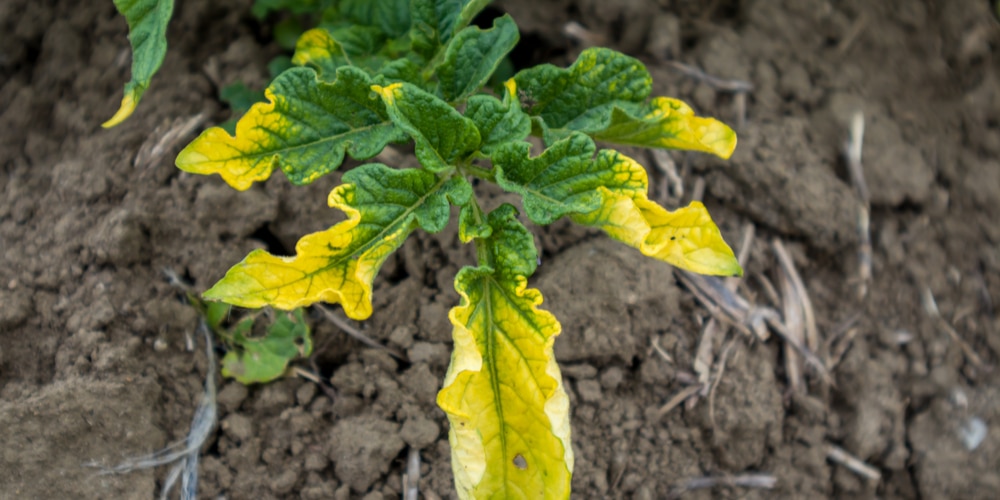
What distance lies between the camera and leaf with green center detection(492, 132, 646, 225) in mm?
2160

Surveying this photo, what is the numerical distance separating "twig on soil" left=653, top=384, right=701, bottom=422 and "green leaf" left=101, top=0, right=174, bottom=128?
67.7 inches

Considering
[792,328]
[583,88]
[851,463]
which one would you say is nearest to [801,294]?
[792,328]

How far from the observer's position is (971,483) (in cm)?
282

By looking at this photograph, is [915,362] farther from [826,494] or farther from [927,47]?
[927,47]

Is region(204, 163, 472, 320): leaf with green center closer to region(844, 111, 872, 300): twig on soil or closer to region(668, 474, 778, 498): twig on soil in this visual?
region(668, 474, 778, 498): twig on soil

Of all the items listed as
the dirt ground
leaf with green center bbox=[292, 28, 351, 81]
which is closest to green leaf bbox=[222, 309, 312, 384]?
the dirt ground

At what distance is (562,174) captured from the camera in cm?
220

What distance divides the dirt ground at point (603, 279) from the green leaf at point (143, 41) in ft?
1.50

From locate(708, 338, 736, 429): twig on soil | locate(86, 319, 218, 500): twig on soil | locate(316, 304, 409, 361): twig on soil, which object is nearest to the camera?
locate(86, 319, 218, 500): twig on soil

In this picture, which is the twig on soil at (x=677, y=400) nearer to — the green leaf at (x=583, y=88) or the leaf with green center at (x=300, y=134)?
the green leaf at (x=583, y=88)

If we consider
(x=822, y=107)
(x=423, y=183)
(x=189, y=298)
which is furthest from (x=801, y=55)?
(x=189, y=298)

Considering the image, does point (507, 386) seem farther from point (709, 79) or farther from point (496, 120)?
point (709, 79)

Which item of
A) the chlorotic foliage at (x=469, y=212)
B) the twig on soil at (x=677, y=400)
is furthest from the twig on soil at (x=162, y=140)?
the twig on soil at (x=677, y=400)

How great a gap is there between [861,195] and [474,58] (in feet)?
5.15
